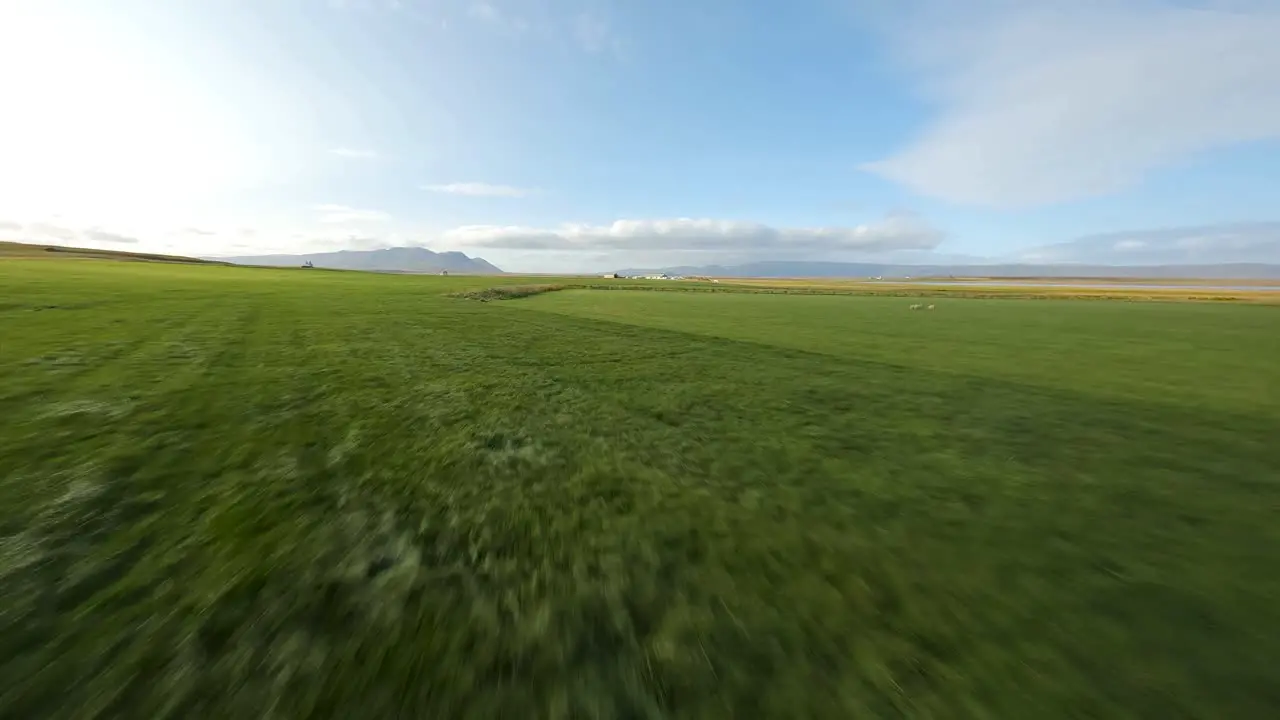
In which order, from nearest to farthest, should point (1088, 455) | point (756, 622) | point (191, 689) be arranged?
point (191, 689) < point (756, 622) < point (1088, 455)

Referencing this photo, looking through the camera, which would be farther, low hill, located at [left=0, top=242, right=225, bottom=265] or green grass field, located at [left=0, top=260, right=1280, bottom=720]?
low hill, located at [left=0, top=242, right=225, bottom=265]

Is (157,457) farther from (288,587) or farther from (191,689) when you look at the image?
(191,689)

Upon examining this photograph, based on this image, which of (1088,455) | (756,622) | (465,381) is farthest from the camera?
(465,381)

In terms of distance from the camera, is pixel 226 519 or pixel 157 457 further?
pixel 157 457

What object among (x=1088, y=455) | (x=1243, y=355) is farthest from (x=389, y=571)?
(x=1243, y=355)

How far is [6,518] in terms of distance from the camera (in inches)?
341

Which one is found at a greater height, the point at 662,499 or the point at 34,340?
the point at 34,340

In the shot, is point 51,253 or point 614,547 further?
point 51,253

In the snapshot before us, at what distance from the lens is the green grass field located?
19.8ft

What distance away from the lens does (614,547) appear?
925cm

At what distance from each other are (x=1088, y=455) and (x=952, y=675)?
472 inches

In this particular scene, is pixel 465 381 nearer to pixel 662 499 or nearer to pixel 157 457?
pixel 157 457

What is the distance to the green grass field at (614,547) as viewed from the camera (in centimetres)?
603

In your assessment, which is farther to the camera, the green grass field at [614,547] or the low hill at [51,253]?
the low hill at [51,253]
